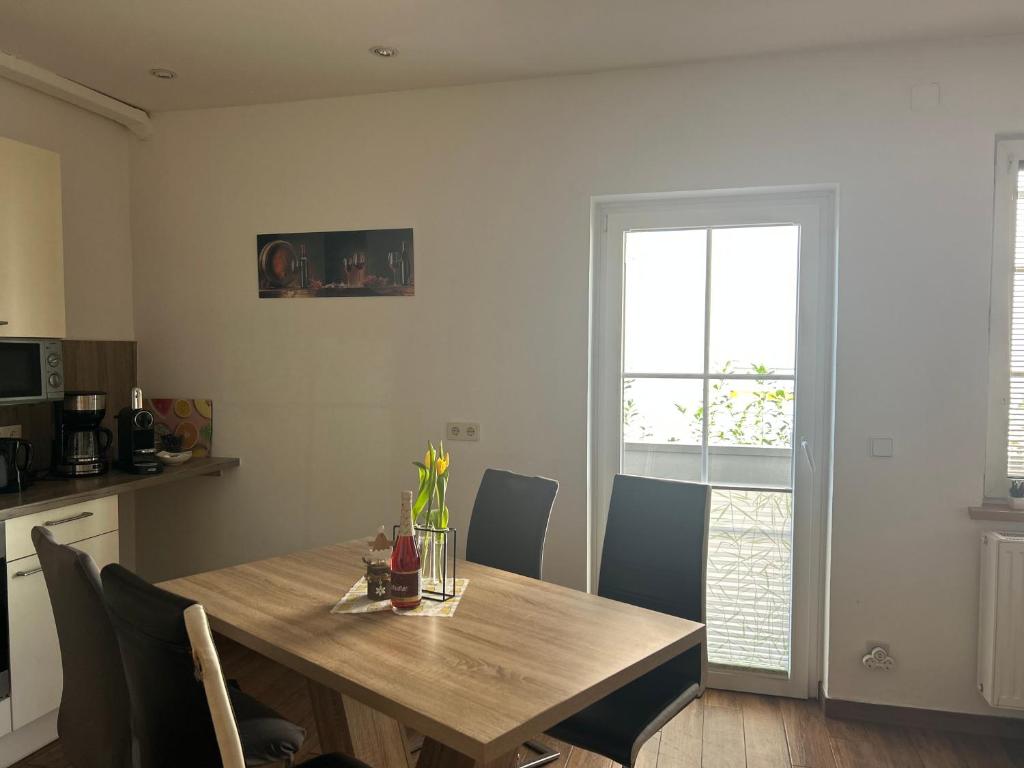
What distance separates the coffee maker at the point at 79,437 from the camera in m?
3.36

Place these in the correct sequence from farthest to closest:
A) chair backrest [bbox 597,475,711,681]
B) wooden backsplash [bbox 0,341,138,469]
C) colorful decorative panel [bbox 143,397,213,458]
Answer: colorful decorative panel [bbox 143,397,213,458] < wooden backsplash [bbox 0,341,138,469] < chair backrest [bbox 597,475,711,681]

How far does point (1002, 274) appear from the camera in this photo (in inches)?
121

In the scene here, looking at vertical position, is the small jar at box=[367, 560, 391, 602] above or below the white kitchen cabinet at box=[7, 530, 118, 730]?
above

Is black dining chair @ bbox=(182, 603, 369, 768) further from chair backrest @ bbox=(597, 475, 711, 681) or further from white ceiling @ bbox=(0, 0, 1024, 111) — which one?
white ceiling @ bbox=(0, 0, 1024, 111)

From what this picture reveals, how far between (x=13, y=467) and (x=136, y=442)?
55 cm

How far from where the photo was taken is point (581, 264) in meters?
3.46

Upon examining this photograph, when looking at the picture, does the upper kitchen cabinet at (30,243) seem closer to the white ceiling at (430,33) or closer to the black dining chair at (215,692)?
the white ceiling at (430,33)

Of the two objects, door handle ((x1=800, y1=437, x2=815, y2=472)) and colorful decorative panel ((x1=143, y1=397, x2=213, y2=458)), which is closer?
door handle ((x1=800, y1=437, x2=815, y2=472))

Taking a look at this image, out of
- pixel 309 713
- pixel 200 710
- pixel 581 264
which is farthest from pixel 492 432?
pixel 200 710

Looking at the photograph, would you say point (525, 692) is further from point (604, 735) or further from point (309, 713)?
point (309, 713)

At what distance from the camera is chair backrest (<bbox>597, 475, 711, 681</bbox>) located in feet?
7.80

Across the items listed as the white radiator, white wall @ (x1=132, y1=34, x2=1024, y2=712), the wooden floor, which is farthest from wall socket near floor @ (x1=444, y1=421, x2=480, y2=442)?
the white radiator

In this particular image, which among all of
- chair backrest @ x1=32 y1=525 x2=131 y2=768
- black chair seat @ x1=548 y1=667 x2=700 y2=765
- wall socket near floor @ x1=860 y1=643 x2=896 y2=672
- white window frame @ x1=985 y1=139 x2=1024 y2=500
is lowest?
wall socket near floor @ x1=860 y1=643 x2=896 y2=672

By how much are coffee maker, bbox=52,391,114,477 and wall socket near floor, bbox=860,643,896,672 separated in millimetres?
3384
